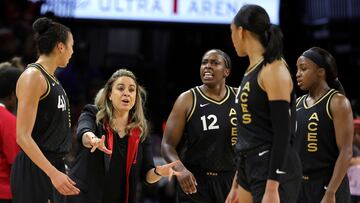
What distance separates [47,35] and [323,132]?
2.08 meters

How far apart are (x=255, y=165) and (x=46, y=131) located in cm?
145

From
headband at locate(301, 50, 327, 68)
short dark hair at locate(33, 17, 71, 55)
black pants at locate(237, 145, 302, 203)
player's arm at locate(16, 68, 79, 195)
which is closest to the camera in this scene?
black pants at locate(237, 145, 302, 203)

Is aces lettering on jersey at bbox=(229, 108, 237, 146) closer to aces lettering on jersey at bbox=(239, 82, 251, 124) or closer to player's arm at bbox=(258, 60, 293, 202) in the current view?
aces lettering on jersey at bbox=(239, 82, 251, 124)

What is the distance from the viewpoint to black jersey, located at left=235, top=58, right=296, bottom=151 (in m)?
4.01

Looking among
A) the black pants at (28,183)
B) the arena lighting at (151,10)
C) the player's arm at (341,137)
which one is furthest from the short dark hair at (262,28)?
the arena lighting at (151,10)

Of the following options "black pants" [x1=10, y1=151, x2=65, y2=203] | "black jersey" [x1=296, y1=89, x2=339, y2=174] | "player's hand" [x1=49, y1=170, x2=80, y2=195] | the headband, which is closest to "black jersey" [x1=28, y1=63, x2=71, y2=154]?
"black pants" [x1=10, y1=151, x2=65, y2=203]

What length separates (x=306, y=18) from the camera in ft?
32.4

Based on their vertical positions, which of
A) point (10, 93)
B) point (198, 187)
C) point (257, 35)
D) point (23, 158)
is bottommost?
point (198, 187)

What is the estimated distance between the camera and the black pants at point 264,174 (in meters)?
4.00

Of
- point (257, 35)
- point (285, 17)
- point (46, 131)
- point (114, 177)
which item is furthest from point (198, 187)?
point (285, 17)

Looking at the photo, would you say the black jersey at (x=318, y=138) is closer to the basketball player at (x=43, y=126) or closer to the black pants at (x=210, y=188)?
the black pants at (x=210, y=188)

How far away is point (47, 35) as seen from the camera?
15.6 feet

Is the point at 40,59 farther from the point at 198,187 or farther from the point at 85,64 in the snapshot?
the point at 85,64

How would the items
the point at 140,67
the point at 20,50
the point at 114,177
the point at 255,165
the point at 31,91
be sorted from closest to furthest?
the point at 255,165 → the point at 31,91 → the point at 114,177 → the point at 20,50 → the point at 140,67
